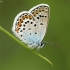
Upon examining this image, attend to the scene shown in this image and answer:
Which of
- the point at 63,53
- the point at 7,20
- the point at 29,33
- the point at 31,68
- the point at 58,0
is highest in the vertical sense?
the point at 58,0

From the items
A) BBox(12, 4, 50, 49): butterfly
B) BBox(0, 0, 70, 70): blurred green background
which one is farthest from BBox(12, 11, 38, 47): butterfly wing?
BBox(0, 0, 70, 70): blurred green background

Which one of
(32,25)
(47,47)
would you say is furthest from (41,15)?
(47,47)

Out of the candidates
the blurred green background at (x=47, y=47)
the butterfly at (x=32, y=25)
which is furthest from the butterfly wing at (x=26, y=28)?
the blurred green background at (x=47, y=47)

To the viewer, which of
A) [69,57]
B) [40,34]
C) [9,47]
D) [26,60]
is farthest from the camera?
[9,47]

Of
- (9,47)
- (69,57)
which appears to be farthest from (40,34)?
(9,47)

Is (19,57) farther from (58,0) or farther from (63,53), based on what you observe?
(58,0)

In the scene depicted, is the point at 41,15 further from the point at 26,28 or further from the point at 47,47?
the point at 47,47

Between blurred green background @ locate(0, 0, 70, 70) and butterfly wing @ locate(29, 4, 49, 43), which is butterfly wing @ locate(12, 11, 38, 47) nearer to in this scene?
butterfly wing @ locate(29, 4, 49, 43)
